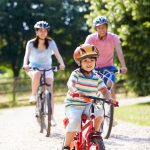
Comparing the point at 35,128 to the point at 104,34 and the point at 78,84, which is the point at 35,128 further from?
the point at 78,84

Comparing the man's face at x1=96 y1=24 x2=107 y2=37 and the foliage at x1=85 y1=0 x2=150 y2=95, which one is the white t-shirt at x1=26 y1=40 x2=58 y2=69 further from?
the foliage at x1=85 y1=0 x2=150 y2=95

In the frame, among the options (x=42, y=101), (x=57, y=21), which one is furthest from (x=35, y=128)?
(x=57, y=21)

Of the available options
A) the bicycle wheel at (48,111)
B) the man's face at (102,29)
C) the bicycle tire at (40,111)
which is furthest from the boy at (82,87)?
the bicycle tire at (40,111)

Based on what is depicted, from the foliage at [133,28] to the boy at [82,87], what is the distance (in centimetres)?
1031

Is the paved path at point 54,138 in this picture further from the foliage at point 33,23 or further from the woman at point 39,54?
the foliage at point 33,23

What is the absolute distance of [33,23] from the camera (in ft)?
141

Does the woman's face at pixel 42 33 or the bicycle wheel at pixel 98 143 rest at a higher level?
the woman's face at pixel 42 33

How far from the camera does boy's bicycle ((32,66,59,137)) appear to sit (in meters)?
9.27

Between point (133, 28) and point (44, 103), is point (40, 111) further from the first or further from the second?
point (133, 28)

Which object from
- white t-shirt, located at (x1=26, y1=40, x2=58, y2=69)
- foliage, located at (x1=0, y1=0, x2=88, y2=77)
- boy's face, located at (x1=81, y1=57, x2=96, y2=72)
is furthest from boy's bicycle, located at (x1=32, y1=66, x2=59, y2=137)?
foliage, located at (x1=0, y1=0, x2=88, y2=77)

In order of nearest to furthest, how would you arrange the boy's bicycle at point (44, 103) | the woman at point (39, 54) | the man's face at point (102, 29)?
1. the man's face at point (102, 29)
2. the boy's bicycle at point (44, 103)
3. the woman at point (39, 54)

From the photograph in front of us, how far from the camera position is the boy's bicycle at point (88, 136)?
19.0ft

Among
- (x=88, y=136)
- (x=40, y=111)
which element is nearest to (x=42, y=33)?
(x=40, y=111)

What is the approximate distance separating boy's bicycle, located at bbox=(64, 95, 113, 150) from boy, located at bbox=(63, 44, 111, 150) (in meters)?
0.06
